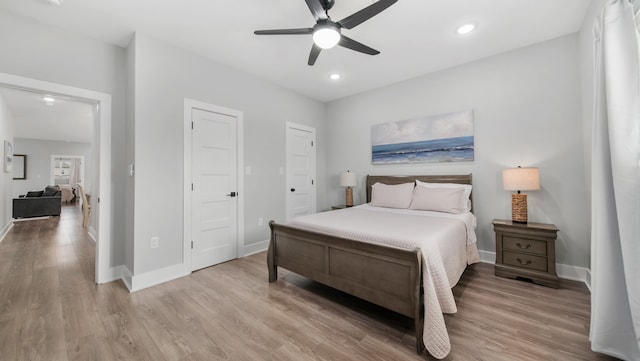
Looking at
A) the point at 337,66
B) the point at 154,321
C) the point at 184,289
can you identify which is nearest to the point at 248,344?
the point at 154,321

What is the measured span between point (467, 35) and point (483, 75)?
0.81 metres

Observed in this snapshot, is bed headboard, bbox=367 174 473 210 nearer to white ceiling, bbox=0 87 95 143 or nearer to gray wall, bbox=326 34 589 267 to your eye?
gray wall, bbox=326 34 589 267

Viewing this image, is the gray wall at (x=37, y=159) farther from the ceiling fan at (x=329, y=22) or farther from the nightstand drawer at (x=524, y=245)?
the nightstand drawer at (x=524, y=245)

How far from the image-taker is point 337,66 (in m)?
3.49

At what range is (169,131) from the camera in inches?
114

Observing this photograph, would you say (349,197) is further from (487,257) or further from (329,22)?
(329,22)

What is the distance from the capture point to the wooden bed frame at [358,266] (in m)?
1.68

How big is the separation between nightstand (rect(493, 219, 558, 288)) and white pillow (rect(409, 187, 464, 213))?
0.48 meters

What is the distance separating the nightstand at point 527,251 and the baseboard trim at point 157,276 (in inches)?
143

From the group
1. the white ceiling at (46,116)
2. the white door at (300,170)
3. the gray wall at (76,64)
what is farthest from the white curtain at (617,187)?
the white ceiling at (46,116)

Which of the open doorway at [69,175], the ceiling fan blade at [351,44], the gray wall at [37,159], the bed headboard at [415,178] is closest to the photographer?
the ceiling fan blade at [351,44]

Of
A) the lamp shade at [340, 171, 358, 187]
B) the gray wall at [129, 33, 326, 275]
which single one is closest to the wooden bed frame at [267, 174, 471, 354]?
the gray wall at [129, 33, 326, 275]

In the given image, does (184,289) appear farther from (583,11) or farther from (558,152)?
(583,11)

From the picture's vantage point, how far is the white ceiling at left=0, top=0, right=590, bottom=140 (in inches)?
88.9
